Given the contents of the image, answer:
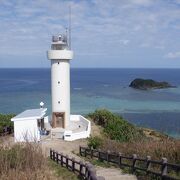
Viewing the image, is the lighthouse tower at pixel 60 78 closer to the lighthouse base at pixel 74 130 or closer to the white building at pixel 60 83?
the white building at pixel 60 83

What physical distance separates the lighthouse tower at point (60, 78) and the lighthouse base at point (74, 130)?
0.68 metres

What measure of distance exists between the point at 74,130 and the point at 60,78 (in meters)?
3.66

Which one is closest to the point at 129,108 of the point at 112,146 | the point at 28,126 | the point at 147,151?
the point at 28,126

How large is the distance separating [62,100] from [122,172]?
14.9 m

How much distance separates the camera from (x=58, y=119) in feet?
84.8

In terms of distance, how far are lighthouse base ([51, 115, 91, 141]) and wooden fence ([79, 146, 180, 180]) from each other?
5.06 m

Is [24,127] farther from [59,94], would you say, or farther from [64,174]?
[64,174]

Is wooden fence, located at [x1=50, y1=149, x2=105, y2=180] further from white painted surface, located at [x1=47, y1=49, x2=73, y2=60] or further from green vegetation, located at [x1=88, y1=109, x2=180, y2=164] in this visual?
white painted surface, located at [x1=47, y1=49, x2=73, y2=60]

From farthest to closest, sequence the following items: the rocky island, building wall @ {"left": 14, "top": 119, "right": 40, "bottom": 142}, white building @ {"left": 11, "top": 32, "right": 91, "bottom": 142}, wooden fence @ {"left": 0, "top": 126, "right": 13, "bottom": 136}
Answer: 1. the rocky island
2. white building @ {"left": 11, "top": 32, "right": 91, "bottom": 142}
3. wooden fence @ {"left": 0, "top": 126, "right": 13, "bottom": 136}
4. building wall @ {"left": 14, "top": 119, "right": 40, "bottom": 142}

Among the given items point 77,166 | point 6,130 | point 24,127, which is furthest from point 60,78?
point 77,166

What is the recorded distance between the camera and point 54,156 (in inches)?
639

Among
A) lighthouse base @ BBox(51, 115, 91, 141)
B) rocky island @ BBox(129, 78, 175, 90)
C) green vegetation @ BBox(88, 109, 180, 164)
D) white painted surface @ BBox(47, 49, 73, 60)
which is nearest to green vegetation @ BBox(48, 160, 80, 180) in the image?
green vegetation @ BBox(88, 109, 180, 164)

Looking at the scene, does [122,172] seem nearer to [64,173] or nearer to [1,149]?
[64,173]

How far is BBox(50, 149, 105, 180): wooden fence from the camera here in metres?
7.81
